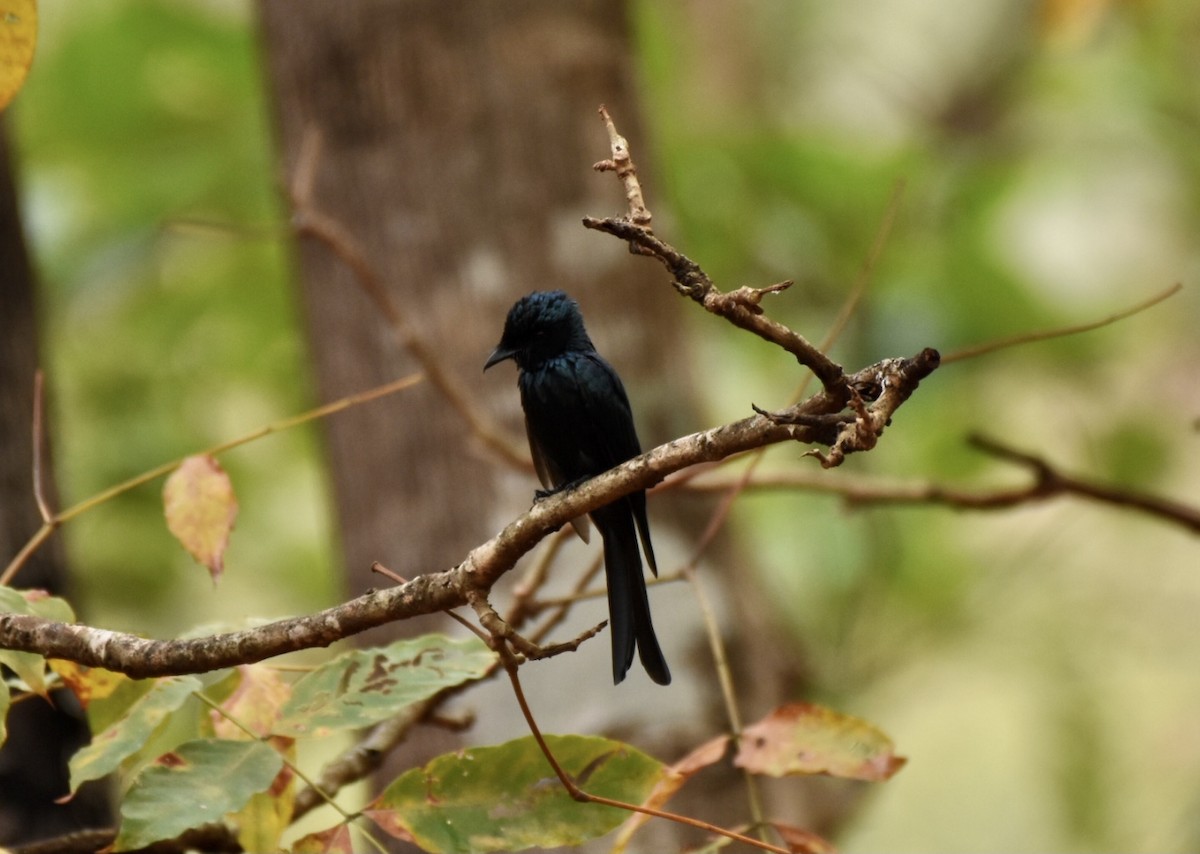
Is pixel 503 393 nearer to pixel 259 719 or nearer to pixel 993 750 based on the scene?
pixel 259 719

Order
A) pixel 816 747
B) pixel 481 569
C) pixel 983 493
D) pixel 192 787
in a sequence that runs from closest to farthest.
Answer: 1. pixel 481 569
2. pixel 192 787
3. pixel 816 747
4. pixel 983 493

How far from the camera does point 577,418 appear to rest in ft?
8.08

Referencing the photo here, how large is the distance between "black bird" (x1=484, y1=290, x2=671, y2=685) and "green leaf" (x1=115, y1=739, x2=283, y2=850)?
2.31 ft

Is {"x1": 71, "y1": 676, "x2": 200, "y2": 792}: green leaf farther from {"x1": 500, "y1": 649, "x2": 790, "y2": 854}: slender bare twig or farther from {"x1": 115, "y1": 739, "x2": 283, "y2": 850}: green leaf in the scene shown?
{"x1": 500, "y1": 649, "x2": 790, "y2": 854}: slender bare twig

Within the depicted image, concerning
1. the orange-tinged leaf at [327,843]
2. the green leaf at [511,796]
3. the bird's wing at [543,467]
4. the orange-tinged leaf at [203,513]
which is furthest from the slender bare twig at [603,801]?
the bird's wing at [543,467]

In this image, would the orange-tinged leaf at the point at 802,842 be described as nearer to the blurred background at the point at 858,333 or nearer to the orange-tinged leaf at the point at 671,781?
the orange-tinged leaf at the point at 671,781

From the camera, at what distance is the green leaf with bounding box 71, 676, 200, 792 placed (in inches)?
64.9

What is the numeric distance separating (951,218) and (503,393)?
2.87 metres

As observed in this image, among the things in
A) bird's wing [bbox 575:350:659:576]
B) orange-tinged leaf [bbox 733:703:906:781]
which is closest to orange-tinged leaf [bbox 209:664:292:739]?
orange-tinged leaf [bbox 733:703:906:781]

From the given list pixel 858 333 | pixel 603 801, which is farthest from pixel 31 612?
pixel 858 333

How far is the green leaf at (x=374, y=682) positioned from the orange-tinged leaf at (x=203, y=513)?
23 cm

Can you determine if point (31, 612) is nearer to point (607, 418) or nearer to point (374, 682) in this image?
point (374, 682)

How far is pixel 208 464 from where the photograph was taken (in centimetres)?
192

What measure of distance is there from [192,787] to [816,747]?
83cm
